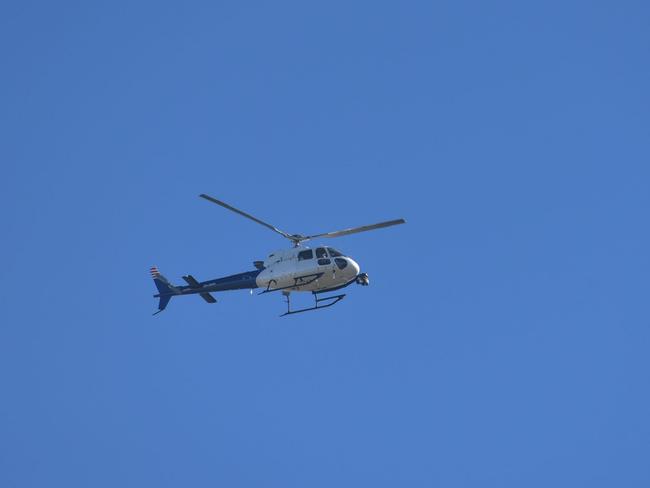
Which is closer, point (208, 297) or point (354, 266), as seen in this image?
point (354, 266)

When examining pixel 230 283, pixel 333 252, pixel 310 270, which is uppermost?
pixel 230 283

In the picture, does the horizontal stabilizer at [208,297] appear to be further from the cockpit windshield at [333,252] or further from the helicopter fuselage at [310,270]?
the cockpit windshield at [333,252]

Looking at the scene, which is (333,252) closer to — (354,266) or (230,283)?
(354,266)

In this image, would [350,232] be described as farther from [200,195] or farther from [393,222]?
[200,195]

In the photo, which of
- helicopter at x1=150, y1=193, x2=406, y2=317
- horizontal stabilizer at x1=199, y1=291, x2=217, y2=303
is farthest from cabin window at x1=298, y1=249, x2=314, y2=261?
horizontal stabilizer at x1=199, y1=291, x2=217, y2=303

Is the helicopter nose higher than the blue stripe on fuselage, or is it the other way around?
the blue stripe on fuselage

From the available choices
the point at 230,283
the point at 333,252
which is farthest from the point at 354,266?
the point at 230,283

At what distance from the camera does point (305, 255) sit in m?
22.9

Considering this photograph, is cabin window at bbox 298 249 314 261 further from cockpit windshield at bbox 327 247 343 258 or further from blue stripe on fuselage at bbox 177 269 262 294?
blue stripe on fuselage at bbox 177 269 262 294

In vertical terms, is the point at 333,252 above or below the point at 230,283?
below

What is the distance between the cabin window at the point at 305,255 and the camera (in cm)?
2287

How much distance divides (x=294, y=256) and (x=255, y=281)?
57.5 inches

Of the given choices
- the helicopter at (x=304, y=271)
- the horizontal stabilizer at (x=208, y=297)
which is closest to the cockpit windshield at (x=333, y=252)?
the helicopter at (x=304, y=271)

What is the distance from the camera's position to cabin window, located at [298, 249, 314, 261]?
75.0 ft
